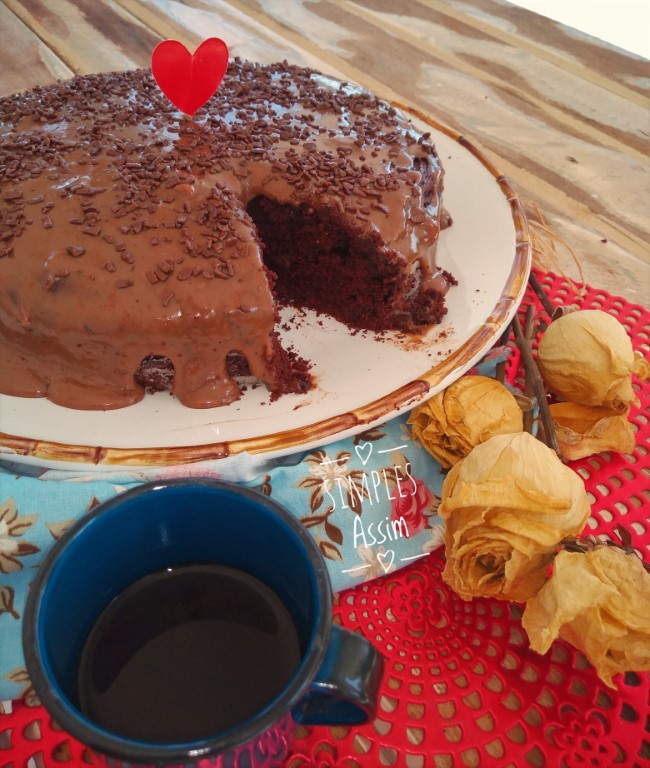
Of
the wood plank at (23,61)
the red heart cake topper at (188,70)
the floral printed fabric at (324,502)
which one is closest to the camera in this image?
the floral printed fabric at (324,502)

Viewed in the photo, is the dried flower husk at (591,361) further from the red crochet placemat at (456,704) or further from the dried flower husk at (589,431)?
the red crochet placemat at (456,704)

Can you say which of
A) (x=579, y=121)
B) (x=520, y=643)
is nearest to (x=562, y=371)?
(x=520, y=643)

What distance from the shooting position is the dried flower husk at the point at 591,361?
5.19 ft

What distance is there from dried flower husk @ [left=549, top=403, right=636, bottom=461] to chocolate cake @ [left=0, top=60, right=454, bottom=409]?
1.78 ft

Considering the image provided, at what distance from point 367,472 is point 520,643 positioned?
1.69 feet

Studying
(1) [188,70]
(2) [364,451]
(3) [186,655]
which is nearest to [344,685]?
Answer: (3) [186,655]

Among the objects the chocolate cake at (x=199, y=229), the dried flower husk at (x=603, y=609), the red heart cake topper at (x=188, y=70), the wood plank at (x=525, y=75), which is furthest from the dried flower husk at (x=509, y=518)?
the wood plank at (x=525, y=75)

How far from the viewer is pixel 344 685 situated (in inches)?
35.4

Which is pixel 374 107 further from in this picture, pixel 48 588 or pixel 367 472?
pixel 48 588

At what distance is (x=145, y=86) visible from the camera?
237 centimetres

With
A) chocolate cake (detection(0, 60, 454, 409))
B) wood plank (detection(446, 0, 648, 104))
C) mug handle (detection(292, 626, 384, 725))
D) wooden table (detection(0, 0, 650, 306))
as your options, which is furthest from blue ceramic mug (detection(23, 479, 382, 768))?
wood plank (detection(446, 0, 648, 104))

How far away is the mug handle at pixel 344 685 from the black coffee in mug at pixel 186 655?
9 centimetres

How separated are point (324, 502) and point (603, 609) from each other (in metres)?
0.64

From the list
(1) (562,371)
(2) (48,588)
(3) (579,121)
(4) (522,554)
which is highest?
(3) (579,121)
